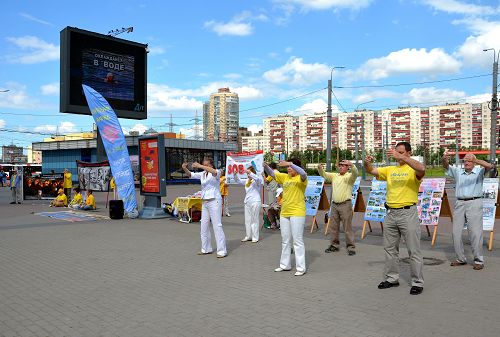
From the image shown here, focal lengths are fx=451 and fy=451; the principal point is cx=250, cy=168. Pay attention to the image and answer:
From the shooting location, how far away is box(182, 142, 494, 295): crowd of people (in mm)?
6164

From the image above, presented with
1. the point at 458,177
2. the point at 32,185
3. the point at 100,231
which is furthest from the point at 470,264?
the point at 32,185

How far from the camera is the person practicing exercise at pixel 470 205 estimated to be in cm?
755

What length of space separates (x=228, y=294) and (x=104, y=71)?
21828 mm

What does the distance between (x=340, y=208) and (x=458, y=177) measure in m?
2.34

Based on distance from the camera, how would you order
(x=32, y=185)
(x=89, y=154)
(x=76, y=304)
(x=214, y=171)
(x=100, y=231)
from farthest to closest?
(x=89, y=154), (x=32, y=185), (x=100, y=231), (x=214, y=171), (x=76, y=304)

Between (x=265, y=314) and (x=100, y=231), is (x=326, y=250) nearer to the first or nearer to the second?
(x=265, y=314)

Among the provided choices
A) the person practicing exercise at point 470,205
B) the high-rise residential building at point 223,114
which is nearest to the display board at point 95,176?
the person practicing exercise at point 470,205

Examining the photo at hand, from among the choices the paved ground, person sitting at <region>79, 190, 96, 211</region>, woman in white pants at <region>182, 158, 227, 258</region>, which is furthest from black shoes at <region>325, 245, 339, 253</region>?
person sitting at <region>79, 190, 96, 211</region>

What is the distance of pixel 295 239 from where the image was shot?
7227mm

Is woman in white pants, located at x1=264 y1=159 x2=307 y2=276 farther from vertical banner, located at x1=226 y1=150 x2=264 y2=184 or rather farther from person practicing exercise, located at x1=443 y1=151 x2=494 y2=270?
vertical banner, located at x1=226 y1=150 x2=264 y2=184

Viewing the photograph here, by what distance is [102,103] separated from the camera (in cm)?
1653

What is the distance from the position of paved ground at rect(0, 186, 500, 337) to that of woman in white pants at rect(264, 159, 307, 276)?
12.0 inches

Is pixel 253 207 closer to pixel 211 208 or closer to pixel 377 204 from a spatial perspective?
pixel 211 208

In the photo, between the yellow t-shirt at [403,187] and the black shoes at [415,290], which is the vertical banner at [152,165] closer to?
the yellow t-shirt at [403,187]
